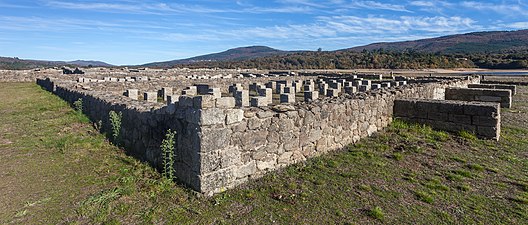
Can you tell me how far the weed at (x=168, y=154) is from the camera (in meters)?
4.91

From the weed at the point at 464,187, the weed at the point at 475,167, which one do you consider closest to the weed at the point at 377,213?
the weed at the point at 464,187

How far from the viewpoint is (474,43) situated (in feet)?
431

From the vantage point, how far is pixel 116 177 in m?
5.13

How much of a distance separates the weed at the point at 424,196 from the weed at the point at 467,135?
3717mm

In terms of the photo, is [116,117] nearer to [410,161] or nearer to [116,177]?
[116,177]

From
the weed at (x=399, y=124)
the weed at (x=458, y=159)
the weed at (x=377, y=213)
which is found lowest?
the weed at (x=377, y=213)

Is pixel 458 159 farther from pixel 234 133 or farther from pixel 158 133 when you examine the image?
pixel 158 133

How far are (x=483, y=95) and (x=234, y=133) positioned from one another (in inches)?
456

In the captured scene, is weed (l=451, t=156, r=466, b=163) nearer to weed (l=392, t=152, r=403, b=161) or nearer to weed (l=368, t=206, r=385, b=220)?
weed (l=392, t=152, r=403, b=161)

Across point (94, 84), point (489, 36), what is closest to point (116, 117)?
point (94, 84)

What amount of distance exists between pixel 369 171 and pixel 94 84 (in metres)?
15.6

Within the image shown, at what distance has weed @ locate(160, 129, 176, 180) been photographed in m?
4.91

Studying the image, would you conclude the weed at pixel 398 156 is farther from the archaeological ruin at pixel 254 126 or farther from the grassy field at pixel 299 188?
the archaeological ruin at pixel 254 126

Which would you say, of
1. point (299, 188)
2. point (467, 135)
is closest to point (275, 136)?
point (299, 188)
